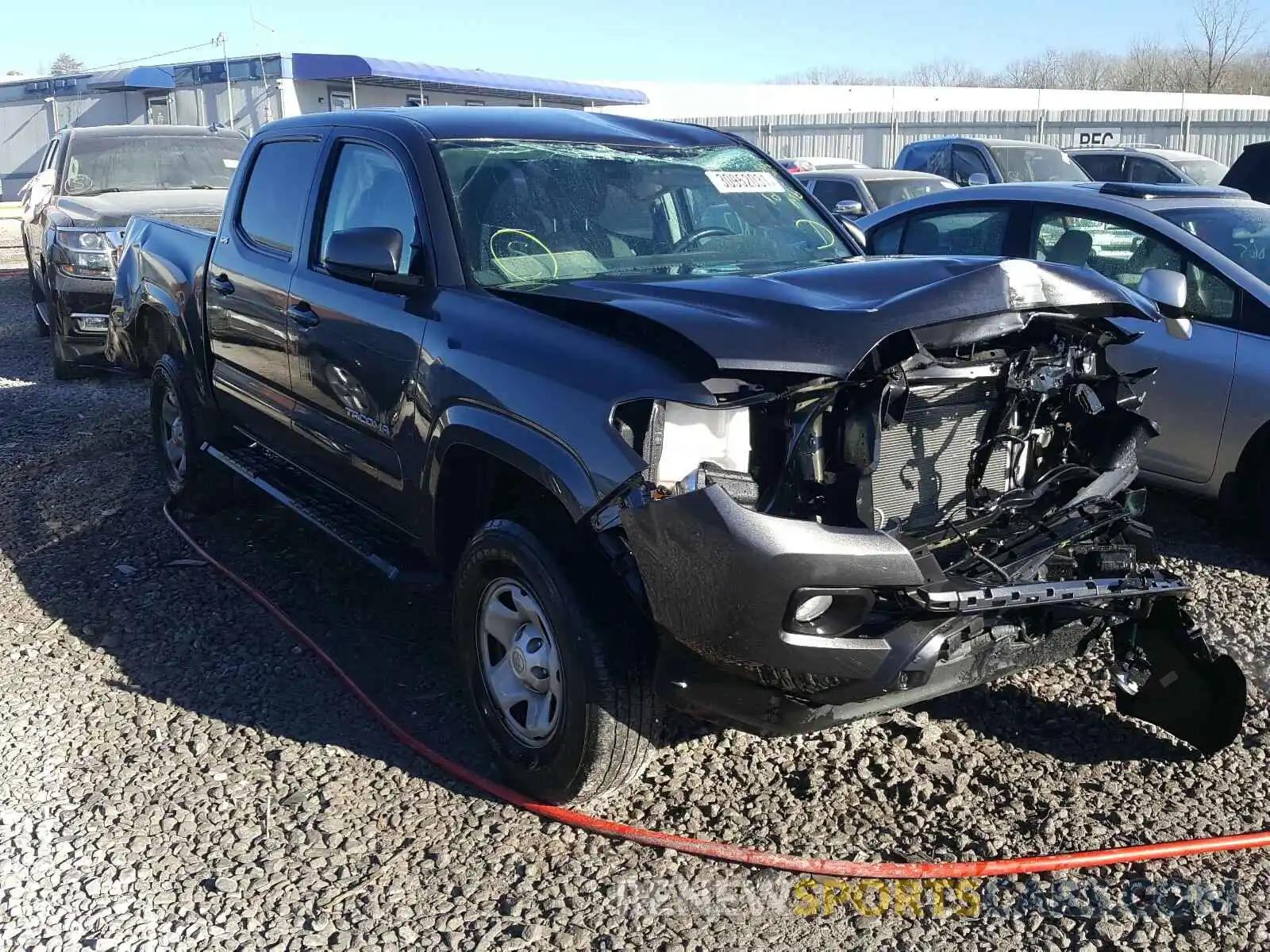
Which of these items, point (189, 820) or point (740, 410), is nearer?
point (740, 410)

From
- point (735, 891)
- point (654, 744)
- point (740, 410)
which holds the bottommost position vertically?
point (735, 891)

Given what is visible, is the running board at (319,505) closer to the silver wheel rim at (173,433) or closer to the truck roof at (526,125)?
the silver wheel rim at (173,433)

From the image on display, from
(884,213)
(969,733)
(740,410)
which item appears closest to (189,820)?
(740,410)

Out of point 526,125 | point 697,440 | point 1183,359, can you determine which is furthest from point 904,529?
point 1183,359

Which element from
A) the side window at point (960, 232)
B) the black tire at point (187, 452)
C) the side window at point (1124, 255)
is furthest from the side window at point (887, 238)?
the black tire at point (187, 452)

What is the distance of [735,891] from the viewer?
3.10 metres

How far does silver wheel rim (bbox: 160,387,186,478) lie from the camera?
606cm

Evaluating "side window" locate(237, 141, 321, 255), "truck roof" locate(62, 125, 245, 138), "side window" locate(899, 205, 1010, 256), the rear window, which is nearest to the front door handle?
"side window" locate(237, 141, 321, 255)

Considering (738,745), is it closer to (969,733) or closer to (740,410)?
(969,733)

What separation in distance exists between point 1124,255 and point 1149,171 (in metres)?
12.6

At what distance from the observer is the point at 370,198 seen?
4.37 m

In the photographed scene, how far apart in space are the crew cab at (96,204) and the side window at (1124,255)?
5822 millimetres

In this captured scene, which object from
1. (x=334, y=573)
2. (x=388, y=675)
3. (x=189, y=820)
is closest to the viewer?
(x=189, y=820)

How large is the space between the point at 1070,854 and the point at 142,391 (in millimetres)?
7911
